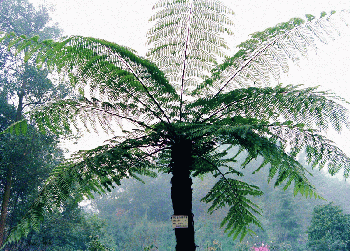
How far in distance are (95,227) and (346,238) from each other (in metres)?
7.03

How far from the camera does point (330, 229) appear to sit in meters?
7.05

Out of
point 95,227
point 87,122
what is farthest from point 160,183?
point 87,122

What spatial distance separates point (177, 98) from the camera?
209 cm

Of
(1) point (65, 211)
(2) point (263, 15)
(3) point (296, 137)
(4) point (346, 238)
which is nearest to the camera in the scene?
(3) point (296, 137)

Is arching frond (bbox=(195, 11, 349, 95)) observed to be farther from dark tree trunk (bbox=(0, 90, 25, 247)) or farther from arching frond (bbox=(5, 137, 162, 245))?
dark tree trunk (bbox=(0, 90, 25, 247))

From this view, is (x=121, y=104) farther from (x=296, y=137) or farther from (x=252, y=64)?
(x=296, y=137)

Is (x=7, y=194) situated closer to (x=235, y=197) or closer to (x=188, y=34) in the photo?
(x=235, y=197)

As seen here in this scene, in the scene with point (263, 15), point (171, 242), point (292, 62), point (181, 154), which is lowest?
point (171, 242)

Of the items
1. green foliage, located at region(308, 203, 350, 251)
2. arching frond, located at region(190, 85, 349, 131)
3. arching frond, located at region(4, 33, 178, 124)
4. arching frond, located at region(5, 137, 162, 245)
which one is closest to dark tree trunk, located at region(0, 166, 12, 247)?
arching frond, located at region(5, 137, 162, 245)

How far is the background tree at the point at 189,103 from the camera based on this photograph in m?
1.71

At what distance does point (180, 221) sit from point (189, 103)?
93 centimetres

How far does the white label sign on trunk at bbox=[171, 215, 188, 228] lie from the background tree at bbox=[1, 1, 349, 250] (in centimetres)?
6

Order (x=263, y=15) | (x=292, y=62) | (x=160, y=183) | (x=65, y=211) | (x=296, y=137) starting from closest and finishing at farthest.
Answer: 1. (x=296, y=137)
2. (x=292, y=62)
3. (x=263, y=15)
4. (x=65, y=211)
5. (x=160, y=183)

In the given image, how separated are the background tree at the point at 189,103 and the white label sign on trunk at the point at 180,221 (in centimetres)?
6
